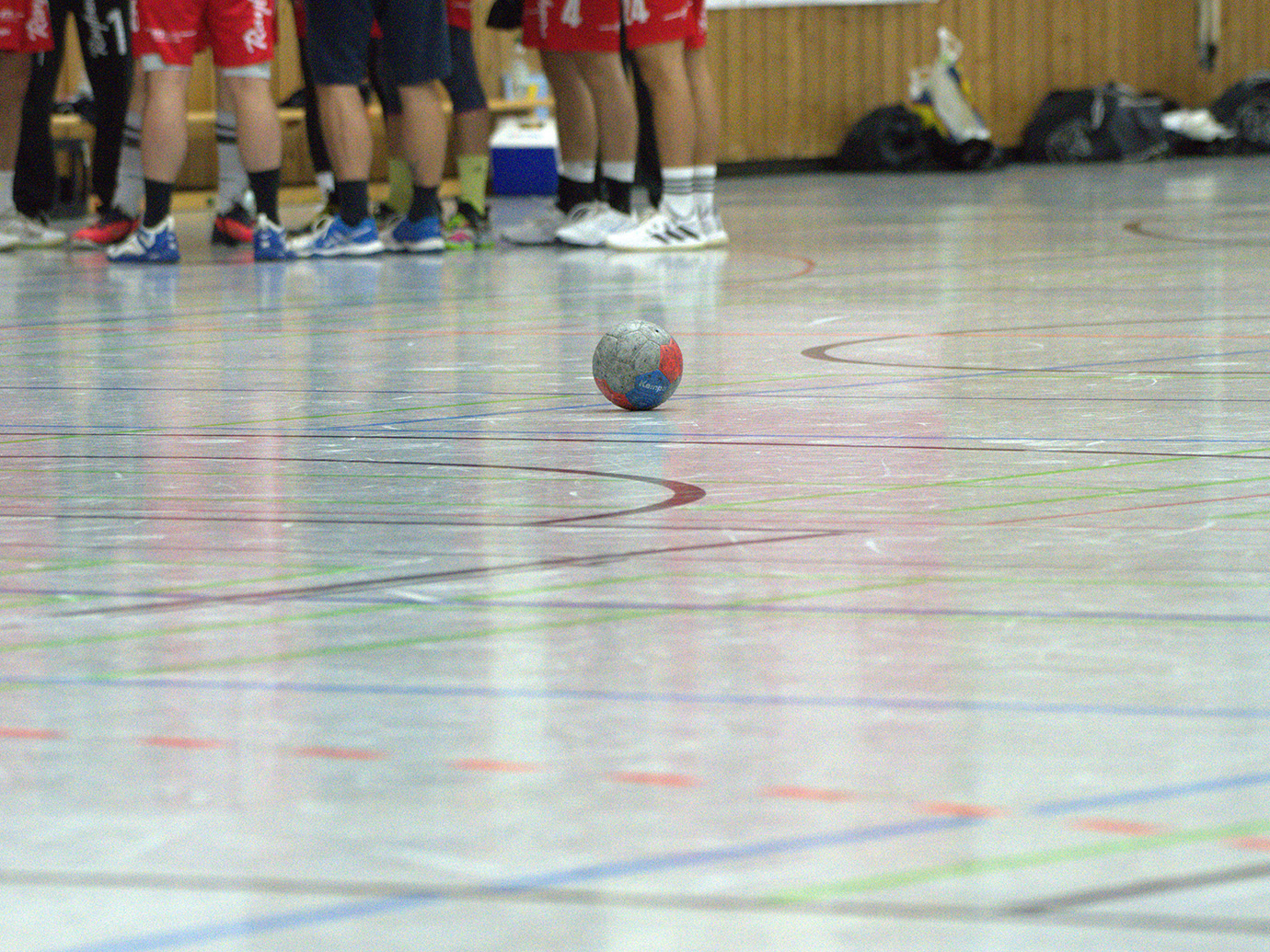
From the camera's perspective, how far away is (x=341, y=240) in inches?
268

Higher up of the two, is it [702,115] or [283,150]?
[702,115]

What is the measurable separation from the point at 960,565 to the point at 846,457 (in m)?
0.73

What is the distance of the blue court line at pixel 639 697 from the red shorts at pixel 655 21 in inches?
191

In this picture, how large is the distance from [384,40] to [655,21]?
823 mm

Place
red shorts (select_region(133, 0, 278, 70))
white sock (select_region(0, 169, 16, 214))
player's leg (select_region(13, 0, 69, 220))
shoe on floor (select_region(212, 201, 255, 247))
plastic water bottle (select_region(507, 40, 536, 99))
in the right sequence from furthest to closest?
plastic water bottle (select_region(507, 40, 536, 99))
shoe on floor (select_region(212, 201, 255, 247))
player's leg (select_region(13, 0, 69, 220))
white sock (select_region(0, 169, 16, 214))
red shorts (select_region(133, 0, 278, 70))

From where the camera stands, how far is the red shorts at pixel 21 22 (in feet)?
22.6

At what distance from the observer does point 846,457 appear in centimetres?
287

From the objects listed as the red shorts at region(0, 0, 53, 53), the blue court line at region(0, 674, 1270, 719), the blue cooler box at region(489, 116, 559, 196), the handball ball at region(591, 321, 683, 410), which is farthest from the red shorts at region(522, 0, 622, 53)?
the blue court line at region(0, 674, 1270, 719)

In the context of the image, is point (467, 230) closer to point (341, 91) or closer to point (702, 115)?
point (341, 91)

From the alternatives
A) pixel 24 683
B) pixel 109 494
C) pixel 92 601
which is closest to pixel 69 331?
pixel 109 494

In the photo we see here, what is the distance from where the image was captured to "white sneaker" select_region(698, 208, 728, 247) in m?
6.94

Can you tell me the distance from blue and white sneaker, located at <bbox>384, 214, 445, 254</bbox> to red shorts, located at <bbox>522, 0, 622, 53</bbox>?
63cm

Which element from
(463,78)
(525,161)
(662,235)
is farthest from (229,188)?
(525,161)

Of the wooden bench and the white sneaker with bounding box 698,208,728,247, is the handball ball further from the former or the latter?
the wooden bench
